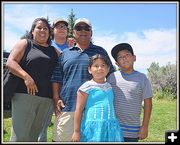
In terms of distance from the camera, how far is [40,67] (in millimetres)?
4367

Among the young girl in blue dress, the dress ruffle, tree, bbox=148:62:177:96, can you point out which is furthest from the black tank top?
tree, bbox=148:62:177:96

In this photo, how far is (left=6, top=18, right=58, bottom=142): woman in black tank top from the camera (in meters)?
4.34

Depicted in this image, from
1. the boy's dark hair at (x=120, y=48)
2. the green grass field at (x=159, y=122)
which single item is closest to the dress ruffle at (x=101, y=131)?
the boy's dark hair at (x=120, y=48)

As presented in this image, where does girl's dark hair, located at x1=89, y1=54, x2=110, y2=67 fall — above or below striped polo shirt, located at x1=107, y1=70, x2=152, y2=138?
above

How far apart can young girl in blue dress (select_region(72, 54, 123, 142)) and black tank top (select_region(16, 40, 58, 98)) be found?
0.53 metres

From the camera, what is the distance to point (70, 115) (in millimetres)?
4270

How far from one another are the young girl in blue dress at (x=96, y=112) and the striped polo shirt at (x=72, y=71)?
83 mm

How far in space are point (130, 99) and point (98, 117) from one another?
464 millimetres

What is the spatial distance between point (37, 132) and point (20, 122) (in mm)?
298

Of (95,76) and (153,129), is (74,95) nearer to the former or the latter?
(95,76)

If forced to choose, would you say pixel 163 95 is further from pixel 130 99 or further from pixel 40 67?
pixel 40 67

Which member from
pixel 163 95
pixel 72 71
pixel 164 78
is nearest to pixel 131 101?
pixel 72 71

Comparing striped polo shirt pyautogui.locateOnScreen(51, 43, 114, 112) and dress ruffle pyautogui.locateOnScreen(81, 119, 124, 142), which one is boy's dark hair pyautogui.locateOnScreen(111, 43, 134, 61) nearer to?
striped polo shirt pyautogui.locateOnScreen(51, 43, 114, 112)

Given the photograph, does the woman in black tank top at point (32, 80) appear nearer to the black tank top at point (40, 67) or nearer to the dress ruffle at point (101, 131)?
the black tank top at point (40, 67)
